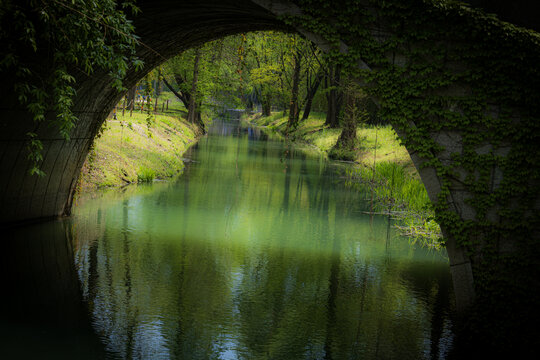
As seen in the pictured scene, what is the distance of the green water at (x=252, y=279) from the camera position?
645cm

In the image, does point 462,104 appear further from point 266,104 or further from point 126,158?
point 266,104

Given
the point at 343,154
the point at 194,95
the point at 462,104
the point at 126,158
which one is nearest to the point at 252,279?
the point at 462,104

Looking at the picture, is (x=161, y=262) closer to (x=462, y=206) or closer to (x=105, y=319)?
(x=105, y=319)

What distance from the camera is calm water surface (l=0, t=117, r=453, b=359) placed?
644 centimetres

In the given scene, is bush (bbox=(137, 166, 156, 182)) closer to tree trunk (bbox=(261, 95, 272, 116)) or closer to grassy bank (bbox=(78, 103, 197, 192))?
grassy bank (bbox=(78, 103, 197, 192))

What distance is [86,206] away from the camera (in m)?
13.2

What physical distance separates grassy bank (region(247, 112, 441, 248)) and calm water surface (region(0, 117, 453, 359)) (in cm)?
68

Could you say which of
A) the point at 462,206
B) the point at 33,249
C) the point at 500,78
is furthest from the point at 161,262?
the point at 500,78

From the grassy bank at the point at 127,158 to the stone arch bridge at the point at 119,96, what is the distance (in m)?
1.41

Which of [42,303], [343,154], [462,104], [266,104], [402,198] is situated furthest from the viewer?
[266,104]

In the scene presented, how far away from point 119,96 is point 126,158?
601 centimetres

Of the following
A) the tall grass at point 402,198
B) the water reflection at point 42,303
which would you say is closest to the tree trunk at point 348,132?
the tall grass at point 402,198

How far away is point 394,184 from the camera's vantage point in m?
17.5

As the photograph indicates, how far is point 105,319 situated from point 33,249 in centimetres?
365
